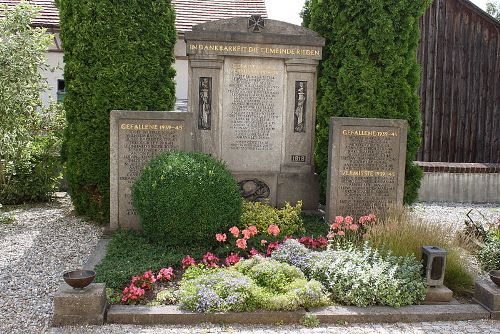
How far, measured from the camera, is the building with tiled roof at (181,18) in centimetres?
1370

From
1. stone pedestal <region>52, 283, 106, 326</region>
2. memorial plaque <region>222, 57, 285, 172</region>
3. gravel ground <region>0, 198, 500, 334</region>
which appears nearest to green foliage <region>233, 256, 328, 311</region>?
gravel ground <region>0, 198, 500, 334</region>

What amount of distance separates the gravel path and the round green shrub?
110 centimetres

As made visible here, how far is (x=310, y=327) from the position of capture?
190 inches

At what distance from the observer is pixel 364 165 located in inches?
307

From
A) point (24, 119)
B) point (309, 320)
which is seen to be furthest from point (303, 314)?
point (24, 119)

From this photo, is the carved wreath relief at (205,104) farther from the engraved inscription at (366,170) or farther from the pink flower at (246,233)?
the pink flower at (246,233)

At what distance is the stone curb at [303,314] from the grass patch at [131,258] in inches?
24.1

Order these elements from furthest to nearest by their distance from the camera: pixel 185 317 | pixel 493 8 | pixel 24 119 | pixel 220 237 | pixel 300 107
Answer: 1. pixel 493 8
2. pixel 24 119
3. pixel 300 107
4. pixel 220 237
5. pixel 185 317

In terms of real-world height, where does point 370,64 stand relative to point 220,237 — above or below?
above

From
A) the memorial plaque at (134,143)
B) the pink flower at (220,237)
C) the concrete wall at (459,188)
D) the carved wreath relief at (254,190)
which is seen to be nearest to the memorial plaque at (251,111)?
the carved wreath relief at (254,190)

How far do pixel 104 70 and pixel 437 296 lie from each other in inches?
230

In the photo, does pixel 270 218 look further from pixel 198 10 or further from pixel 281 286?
pixel 198 10

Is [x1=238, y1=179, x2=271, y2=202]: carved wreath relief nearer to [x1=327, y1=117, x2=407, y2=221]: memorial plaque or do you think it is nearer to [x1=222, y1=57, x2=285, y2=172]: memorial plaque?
[x1=222, y1=57, x2=285, y2=172]: memorial plaque

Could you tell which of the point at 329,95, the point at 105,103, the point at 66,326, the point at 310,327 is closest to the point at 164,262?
the point at 66,326
